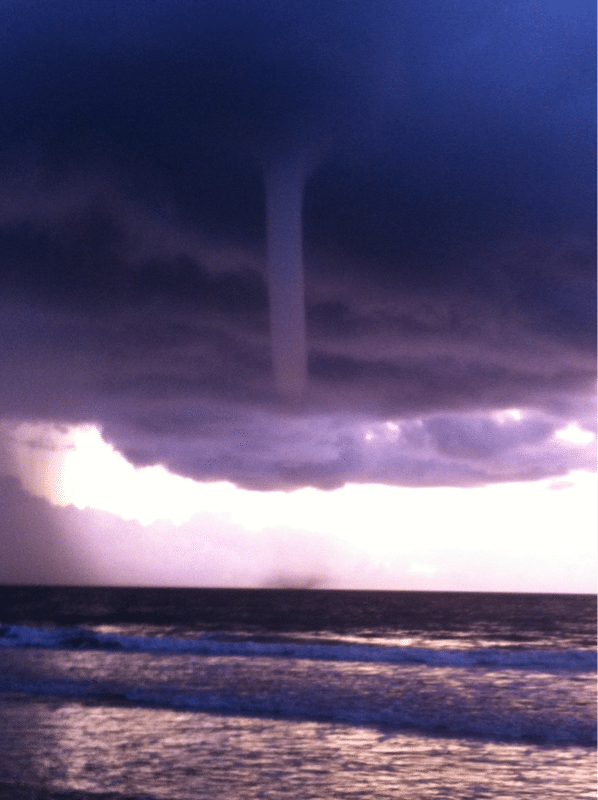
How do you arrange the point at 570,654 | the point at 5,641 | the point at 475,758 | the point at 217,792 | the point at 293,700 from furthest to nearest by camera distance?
1. the point at 5,641
2. the point at 570,654
3. the point at 293,700
4. the point at 475,758
5. the point at 217,792

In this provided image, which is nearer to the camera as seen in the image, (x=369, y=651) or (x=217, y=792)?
(x=217, y=792)

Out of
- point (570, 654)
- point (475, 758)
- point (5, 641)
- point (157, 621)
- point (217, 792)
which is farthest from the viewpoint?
point (157, 621)

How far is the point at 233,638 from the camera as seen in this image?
31.5 m

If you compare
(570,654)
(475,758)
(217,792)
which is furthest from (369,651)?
(217,792)

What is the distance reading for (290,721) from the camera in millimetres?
14500

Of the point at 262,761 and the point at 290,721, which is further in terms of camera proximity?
the point at 290,721

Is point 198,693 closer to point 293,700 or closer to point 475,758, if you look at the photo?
point 293,700

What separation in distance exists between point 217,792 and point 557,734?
271 inches

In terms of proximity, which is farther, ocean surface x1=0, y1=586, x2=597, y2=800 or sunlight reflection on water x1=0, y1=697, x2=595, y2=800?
ocean surface x1=0, y1=586, x2=597, y2=800

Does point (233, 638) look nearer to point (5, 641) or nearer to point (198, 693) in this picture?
point (5, 641)

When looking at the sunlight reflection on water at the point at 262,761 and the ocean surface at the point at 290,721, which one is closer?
the sunlight reflection on water at the point at 262,761

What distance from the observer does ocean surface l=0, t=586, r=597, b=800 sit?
34.0 ft

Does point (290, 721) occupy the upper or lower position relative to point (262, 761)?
lower

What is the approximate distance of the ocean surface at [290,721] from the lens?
10352mm
